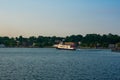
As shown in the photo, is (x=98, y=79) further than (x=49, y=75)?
No

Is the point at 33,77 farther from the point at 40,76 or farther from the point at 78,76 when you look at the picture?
the point at 78,76

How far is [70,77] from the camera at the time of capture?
6288 centimetres

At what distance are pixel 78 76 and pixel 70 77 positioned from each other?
2.29 metres

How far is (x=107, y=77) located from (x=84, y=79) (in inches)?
189

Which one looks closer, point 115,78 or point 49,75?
point 115,78

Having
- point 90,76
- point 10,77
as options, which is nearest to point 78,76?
point 90,76

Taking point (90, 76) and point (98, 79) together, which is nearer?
point (98, 79)

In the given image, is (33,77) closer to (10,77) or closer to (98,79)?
(10,77)

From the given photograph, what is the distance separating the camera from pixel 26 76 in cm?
6369

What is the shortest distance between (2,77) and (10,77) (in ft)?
4.61

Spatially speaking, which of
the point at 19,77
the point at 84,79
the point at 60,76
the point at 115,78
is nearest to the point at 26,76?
the point at 19,77

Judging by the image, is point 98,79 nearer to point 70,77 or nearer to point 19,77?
point 70,77

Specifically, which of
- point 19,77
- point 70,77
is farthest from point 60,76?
point 19,77

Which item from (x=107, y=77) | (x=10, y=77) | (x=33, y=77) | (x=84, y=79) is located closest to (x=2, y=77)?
(x=10, y=77)
